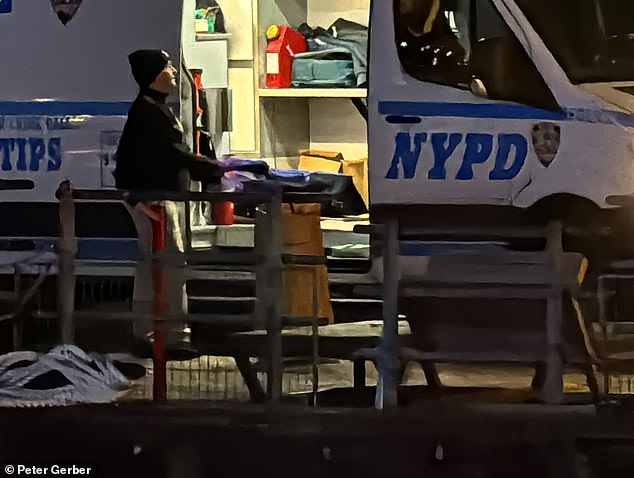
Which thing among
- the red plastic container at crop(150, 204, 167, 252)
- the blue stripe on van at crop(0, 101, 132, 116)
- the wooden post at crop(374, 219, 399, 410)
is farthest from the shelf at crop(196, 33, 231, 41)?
the wooden post at crop(374, 219, 399, 410)

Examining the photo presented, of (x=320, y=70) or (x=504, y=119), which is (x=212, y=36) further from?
(x=504, y=119)

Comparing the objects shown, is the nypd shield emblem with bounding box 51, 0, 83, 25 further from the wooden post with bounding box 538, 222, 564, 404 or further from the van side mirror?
the wooden post with bounding box 538, 222, 564, 404

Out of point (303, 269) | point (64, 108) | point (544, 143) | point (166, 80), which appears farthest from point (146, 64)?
point (544, 143)

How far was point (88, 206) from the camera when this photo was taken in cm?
126

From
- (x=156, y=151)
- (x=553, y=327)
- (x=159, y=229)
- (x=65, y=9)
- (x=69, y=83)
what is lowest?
(x=553, y=327)

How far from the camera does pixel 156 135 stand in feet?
4.04

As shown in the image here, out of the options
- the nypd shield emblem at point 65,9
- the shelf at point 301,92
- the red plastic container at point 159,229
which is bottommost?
the red plastic container at point 159,229

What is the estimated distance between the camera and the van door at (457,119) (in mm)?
1220

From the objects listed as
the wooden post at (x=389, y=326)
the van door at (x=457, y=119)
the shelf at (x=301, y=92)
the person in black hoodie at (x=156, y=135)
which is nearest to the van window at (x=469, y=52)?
the van door at (x=457, y=119)

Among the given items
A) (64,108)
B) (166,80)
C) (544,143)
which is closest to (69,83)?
(64,108)

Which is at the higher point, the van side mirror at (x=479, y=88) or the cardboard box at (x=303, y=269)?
the van side mirror at (x=479, y=88)

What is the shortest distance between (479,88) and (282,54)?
29cm

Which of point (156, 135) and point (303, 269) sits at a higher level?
point (156, 135)

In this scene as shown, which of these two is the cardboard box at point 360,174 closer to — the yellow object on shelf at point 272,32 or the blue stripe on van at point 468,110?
the blue stripe on van at point 468,110
